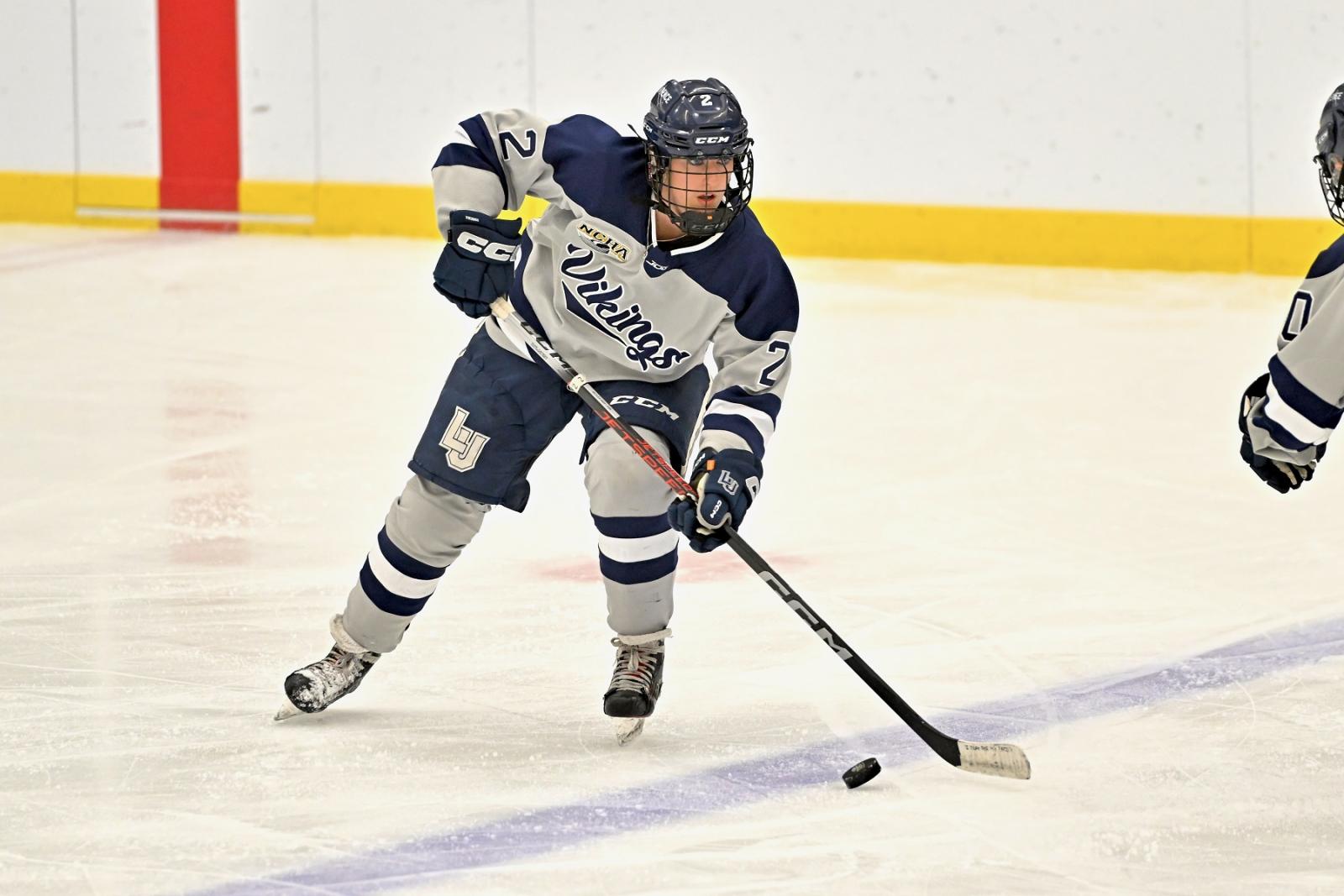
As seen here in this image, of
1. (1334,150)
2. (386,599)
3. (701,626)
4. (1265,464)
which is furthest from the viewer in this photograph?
(701,626)

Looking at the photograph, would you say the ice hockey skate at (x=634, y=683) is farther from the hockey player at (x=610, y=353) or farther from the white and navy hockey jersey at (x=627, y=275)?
the white and navy hockey jersey at (x=627, y=275)

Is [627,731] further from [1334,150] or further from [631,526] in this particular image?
[1334,150]

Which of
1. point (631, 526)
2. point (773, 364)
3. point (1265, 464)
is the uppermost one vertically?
point (773, 364)

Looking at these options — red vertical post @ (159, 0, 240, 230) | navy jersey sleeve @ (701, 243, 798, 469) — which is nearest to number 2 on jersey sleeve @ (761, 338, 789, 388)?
navy jersey sleeve @ (701, 243, 798, 469)

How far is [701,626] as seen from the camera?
338cm

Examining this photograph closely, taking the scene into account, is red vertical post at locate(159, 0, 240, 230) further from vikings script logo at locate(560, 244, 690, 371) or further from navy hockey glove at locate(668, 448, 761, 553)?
navy hockey glove at locate(668, 448, 761, 553)

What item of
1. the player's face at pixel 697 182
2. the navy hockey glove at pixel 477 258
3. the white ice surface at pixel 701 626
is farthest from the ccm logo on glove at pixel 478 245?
the white ice surface at pixel 701 626

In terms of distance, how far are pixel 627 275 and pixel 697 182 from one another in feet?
0.63

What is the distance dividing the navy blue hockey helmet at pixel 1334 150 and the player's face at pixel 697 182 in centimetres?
78

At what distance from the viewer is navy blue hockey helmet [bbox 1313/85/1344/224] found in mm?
2500

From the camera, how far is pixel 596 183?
2.77 metres

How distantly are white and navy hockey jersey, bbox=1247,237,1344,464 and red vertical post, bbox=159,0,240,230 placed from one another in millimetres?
6501

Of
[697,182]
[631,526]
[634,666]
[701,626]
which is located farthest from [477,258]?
[701,626]

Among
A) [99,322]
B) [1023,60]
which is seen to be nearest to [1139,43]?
[1023,60]
